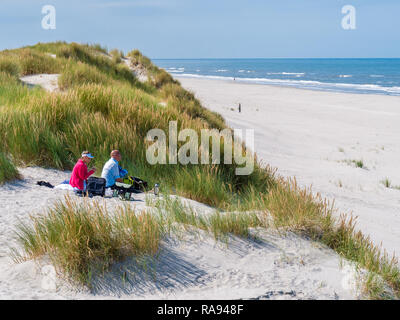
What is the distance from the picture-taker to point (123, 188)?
18.8 feet

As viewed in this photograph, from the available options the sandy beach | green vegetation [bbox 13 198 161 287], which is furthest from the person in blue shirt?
the sandy beach

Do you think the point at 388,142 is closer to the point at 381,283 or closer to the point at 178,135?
the point at 178,135

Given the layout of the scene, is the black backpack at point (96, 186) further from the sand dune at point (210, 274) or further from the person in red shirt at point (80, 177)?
the sand dune at point (210, 274)

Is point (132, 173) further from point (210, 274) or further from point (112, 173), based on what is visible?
Answer: point (210, 274)

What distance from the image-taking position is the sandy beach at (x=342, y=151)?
27.4 feet

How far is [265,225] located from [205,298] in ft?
5.21

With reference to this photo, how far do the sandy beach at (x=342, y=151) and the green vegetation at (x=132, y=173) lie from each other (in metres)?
1.04

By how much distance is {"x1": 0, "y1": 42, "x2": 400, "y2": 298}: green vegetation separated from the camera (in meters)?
3.81

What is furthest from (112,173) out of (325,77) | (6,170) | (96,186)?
(325,77)

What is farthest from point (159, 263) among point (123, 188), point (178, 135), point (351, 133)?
point (351, 133)

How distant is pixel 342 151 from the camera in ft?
50.1

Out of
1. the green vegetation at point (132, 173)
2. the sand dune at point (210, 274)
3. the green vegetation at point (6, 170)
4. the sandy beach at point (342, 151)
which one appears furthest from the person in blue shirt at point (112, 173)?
the sandy beach at point (342, 151)

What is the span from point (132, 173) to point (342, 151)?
1056 cm

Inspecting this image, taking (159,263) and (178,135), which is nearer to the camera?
(159,263)
